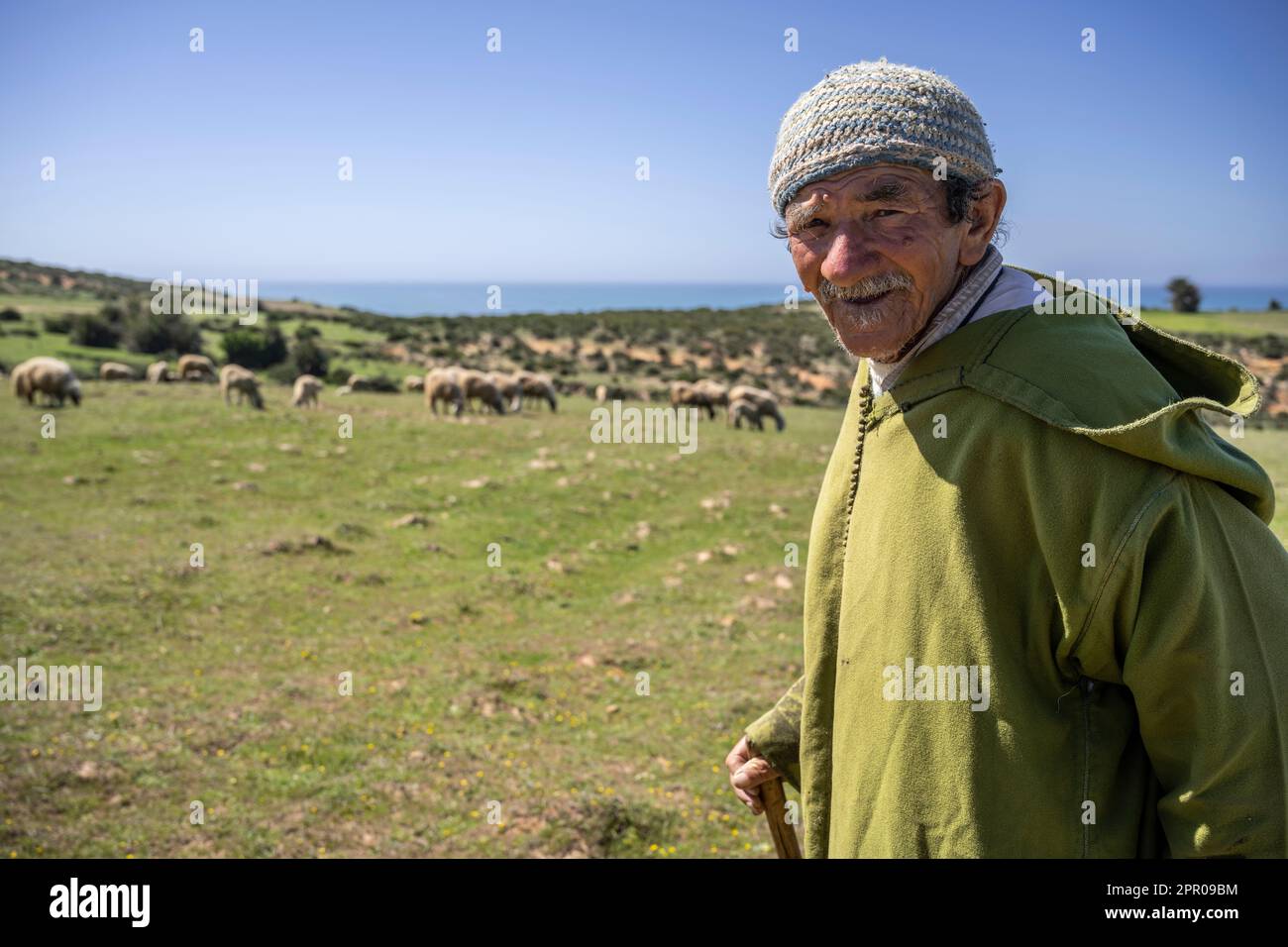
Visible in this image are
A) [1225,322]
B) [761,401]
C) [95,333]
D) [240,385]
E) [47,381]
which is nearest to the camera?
[47,381]

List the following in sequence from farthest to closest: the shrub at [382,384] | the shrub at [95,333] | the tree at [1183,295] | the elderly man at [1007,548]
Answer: the tree at [1183,295] < the shrub at [95,333] < the shrub at [382,384] < the elderly man at [1007,548]

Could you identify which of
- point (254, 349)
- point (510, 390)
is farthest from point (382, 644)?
point (254, 349)

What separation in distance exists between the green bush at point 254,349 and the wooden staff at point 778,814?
127ft

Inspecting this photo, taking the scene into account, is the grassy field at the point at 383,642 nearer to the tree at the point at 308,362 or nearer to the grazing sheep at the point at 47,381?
the grazing sheep at the point at 47,381

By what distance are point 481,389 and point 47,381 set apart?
10994 millimetres

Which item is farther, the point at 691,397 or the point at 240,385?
the point at 691,397

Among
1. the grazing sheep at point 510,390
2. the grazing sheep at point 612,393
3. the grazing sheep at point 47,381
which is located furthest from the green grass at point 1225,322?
the grazing sheep at point 47,381

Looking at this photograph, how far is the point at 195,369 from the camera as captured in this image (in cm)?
3127

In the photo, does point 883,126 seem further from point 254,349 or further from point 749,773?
point 254,349

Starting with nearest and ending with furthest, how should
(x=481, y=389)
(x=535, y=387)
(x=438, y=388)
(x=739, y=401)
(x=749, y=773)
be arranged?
(x=749, y=773), (x=438, y=388), (x=481, y=389), (x=739, y=401), (x=535, y=387)

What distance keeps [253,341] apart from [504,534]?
2814 cm

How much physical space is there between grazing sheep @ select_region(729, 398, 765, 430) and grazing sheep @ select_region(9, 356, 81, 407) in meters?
17.5

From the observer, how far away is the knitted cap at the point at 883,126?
6.06 feet
